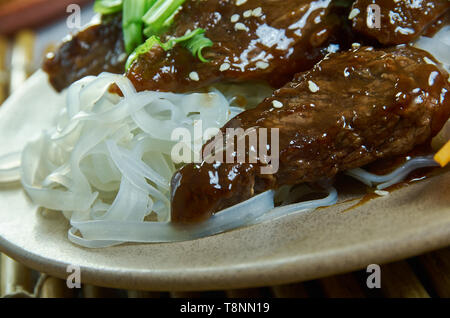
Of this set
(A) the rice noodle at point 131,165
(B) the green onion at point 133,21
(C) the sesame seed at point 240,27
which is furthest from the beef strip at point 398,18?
(B) the green onion at point 133,21

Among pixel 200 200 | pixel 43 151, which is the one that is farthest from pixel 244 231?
pixel 43 151

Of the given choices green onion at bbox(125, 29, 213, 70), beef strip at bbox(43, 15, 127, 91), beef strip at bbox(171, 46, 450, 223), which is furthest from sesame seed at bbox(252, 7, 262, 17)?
beef strip at bbox(43, 15, 127, 91)

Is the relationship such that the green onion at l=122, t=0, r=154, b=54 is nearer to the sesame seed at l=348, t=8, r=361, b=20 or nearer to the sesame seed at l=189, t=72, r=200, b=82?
the sesame seed at l=189, t=72, r=200, b=82

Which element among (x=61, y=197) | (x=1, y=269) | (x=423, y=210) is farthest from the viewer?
(x=1, y=269)
